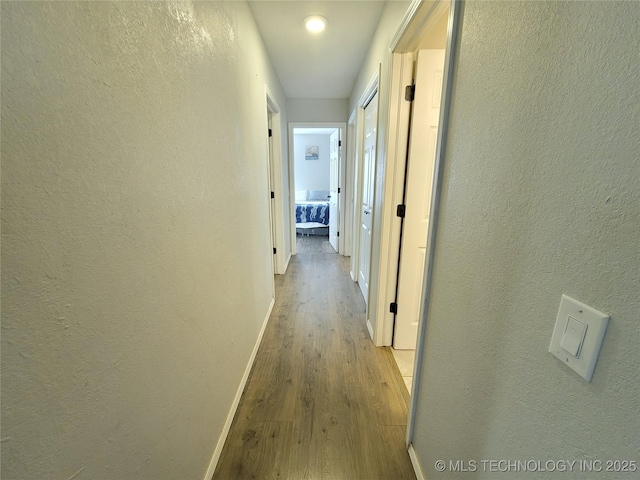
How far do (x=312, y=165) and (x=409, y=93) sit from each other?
5.84 meters

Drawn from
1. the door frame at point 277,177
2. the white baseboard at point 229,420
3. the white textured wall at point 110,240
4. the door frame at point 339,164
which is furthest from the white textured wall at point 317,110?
the white baseboard at point 229,420

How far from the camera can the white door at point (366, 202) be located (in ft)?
7.63

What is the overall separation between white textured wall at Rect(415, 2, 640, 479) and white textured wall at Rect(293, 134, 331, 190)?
21.2 feet

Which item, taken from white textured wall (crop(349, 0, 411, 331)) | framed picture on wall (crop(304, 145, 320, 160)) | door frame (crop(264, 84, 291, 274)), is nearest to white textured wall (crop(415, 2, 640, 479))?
white textured wall (crop(349, 0, 411, 331))

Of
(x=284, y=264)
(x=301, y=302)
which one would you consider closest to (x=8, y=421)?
(x=301, y=302)

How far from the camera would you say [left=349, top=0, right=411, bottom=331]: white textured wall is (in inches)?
61.4

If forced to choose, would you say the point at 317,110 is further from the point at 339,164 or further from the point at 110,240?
the point at 110,240

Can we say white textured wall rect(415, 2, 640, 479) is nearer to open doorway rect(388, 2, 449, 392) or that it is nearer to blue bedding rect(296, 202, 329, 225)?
open doorway rect(388, 2, 449, 392)

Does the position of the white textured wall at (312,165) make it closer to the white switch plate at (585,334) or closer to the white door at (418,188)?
the white door at (418,188)

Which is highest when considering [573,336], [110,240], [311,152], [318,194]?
[311,152]

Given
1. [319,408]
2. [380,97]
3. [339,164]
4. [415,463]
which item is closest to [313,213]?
[339,164]

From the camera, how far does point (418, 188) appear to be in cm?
165

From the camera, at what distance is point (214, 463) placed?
45.0 inches

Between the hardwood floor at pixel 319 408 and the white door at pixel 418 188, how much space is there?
351 mm
